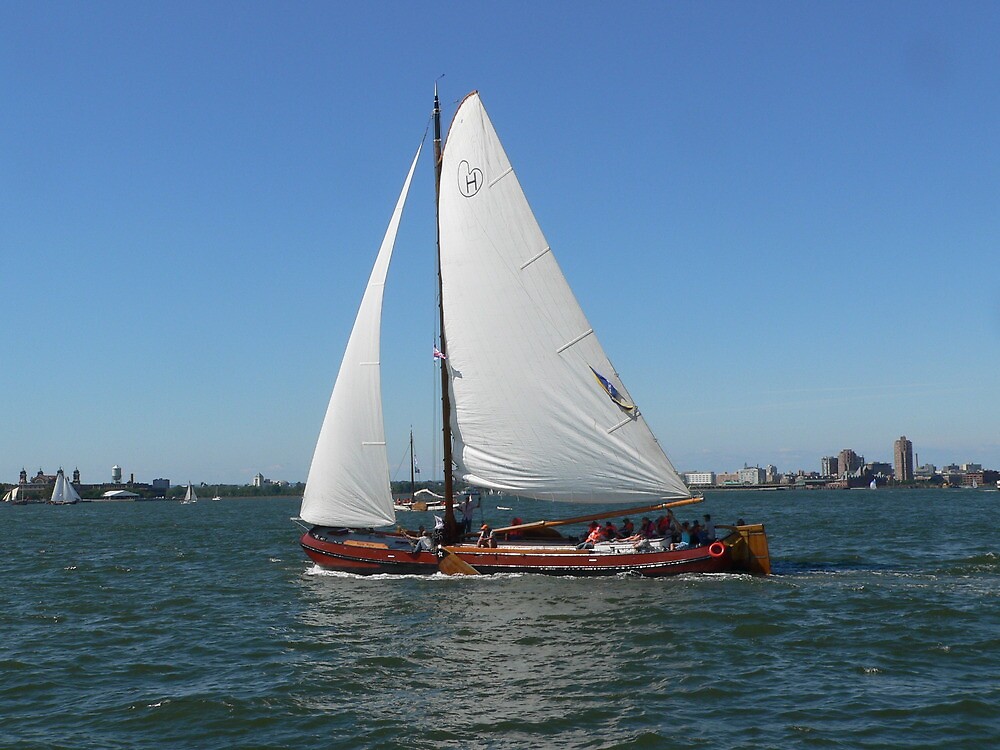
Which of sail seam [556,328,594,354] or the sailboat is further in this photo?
sail seam [556,328,594,354]

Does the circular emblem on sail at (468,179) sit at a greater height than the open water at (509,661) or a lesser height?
greater

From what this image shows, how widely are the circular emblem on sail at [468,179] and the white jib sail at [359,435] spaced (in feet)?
7.35

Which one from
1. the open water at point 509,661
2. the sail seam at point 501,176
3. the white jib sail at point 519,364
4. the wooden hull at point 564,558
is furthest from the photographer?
the sail seam at point 501,176

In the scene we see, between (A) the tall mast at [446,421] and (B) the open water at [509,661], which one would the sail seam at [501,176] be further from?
(B) the open water at [509,661]

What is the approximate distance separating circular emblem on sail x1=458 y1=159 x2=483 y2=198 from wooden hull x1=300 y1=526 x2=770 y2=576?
13068mm

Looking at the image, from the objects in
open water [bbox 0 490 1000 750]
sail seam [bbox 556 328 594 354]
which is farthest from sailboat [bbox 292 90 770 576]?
open water [bbox 0 490 1000 750]

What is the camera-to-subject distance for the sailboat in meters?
33.4

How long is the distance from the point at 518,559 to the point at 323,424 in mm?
9158

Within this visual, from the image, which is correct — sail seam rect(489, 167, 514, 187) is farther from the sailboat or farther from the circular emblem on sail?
the circular emblem on sail

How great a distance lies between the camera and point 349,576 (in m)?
35.7

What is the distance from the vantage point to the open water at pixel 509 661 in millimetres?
16625

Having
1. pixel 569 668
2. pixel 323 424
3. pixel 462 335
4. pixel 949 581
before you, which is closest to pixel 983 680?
pixel 569 668

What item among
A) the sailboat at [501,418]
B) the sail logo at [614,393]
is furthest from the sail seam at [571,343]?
the sail logo at [614,393]

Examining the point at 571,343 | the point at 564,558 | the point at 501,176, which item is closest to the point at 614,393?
the point at 571,343
